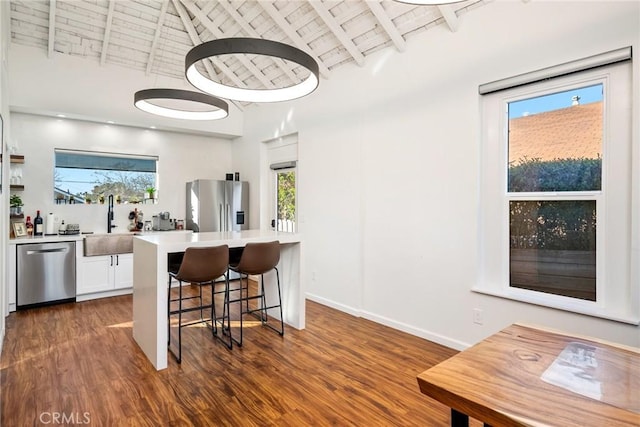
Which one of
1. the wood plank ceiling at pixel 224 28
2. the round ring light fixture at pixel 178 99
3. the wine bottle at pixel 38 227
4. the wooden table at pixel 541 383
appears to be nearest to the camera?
the wooden table at pixel 541 383

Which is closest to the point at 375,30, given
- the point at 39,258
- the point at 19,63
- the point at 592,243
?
the point at 592,243

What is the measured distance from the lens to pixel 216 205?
609 centimetres

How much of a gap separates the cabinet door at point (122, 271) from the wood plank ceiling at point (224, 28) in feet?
9.50

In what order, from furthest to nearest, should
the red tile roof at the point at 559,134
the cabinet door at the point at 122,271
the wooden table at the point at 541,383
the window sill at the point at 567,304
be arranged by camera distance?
the cabinet door at the point at 122,271, the red tile roof at the point at 559,134, the window sill at the point at 567,304, the wooden table at the point at 541,383

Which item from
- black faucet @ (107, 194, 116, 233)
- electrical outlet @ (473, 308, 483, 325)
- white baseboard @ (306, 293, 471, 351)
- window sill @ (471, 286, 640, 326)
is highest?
black faucet @ (107, 194, 116, 233)

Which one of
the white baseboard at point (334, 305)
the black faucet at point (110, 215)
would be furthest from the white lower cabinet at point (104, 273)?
the white baseboard at point (334, 305)

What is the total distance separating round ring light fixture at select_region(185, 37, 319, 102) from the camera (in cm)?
228

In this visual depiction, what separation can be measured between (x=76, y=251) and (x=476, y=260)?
16.8 ft

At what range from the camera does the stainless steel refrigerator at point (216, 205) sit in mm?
5984

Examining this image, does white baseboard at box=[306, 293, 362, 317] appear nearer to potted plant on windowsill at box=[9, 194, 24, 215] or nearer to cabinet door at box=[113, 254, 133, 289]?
cabinet door at box=[113, 254, 133, 289]

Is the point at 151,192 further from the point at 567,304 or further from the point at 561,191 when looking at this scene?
the point at 567,304

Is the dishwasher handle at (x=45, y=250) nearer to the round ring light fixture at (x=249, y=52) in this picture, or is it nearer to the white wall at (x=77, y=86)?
the white wall at (x=77, y=86)

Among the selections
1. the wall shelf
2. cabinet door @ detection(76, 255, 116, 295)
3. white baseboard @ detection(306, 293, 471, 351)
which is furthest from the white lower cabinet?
white baseboard @ detection(306, 293, 471, 351)

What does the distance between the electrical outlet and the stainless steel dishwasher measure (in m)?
5.11
